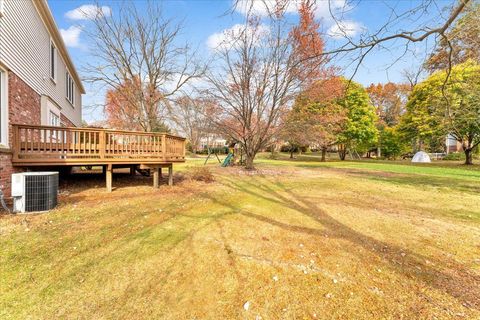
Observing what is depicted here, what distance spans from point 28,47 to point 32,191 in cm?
531

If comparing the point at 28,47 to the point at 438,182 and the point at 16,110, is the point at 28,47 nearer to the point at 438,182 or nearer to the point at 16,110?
the point at 16,110

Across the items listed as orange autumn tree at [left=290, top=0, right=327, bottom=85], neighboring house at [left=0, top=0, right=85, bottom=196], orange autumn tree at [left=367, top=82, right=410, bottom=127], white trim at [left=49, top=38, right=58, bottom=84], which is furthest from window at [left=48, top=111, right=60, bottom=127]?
orange autumn tree at [left=367, top=82, right=410, bottom=127]

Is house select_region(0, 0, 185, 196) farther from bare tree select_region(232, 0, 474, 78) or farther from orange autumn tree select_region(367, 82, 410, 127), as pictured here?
orange autumn tree select_region(367, 82, 410, 127)

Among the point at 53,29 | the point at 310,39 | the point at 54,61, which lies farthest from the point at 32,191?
the point at 54,61

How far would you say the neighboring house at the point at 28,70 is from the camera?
5520mm

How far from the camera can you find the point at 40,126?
5801 mm

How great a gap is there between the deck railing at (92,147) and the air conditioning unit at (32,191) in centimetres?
142

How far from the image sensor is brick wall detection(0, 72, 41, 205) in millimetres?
5211

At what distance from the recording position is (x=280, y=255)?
Answer: 10.1 ft

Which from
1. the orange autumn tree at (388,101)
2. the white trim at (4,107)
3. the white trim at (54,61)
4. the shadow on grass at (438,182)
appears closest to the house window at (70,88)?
the white trim at (54,61)

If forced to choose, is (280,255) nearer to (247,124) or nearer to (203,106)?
(247,124)

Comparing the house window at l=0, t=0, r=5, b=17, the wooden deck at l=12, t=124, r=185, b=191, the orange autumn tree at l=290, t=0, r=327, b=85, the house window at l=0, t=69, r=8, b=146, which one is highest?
the house window at l=0, t=0, r=5, b=17

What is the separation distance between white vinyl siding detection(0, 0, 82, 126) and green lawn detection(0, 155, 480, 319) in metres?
4.27

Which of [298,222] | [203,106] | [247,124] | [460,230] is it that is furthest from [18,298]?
[203,106]
